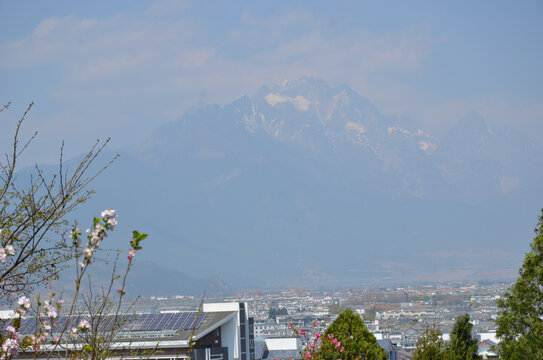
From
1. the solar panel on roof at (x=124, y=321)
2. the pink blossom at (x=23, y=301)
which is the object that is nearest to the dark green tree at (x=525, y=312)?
the solar panel on roof at (x=124, y=321)

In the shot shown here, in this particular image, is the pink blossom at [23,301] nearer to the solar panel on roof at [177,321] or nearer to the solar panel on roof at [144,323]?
the solar panel on roof at [177,321]

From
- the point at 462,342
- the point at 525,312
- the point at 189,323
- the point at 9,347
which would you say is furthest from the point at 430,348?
the point at 9,347

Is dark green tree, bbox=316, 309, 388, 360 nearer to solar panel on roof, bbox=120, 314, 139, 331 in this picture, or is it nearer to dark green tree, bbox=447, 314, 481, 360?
dark green tree, bbox=447, 314, 481, 360

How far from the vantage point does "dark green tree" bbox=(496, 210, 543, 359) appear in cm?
1190

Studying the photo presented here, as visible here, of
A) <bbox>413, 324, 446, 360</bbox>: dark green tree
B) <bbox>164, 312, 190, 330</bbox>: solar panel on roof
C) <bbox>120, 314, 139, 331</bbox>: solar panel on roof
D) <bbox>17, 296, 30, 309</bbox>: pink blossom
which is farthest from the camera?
<bbox>164, 312, 190, 330</bbox>: solar panel on roof

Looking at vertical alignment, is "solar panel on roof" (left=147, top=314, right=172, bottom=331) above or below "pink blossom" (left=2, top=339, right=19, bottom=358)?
above

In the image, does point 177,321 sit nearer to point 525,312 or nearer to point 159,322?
point 159,322

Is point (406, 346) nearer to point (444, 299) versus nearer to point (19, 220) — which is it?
point (19, 220)

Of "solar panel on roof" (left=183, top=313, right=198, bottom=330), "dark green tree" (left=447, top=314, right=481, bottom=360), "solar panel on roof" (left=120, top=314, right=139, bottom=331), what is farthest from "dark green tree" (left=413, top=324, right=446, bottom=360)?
"solar panel on roof" (left=183, top=313, right=198, bottom=330)

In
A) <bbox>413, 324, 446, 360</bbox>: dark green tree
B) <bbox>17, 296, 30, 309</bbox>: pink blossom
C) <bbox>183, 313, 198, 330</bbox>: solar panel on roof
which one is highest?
<bbox>183, 313, 198, 330</bbox>: solar panel on roof

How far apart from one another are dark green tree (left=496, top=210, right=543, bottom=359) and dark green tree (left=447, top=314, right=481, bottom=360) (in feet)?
10.2

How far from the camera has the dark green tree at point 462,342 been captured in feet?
51.1

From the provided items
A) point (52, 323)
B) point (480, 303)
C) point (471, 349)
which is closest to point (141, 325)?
point (471, 349)

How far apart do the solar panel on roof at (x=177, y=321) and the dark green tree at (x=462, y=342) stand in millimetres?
7507
